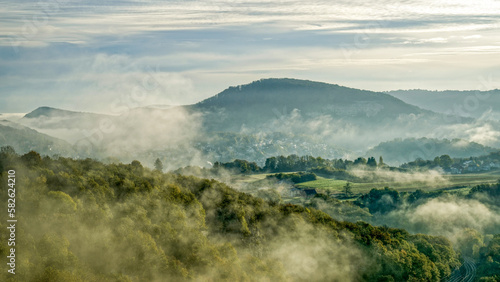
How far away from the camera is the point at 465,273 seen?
401 feet

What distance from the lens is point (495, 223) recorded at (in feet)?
592

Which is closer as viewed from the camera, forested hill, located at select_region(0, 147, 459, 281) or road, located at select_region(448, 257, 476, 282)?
forested hill, located at select_region(0, 147, 459, 281)

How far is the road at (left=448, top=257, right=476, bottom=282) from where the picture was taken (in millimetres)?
117037

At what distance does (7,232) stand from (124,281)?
13768 mm

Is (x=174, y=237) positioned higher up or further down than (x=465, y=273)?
higher up

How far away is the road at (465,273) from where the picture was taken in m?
117

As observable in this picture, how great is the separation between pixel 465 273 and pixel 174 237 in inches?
3406

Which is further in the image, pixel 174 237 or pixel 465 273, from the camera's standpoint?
pixel 465 273

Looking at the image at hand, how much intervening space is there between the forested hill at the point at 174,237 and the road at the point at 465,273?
9.34 ft

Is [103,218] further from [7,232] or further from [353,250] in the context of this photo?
[353,250]

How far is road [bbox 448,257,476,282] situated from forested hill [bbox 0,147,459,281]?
9.34ft

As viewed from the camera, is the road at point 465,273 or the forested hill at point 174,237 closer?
the forested hill at point 174,237

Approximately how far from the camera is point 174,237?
221ft

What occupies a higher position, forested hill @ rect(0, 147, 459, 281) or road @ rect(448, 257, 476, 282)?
forested hill @ rect(0, 147, 459, 281)
